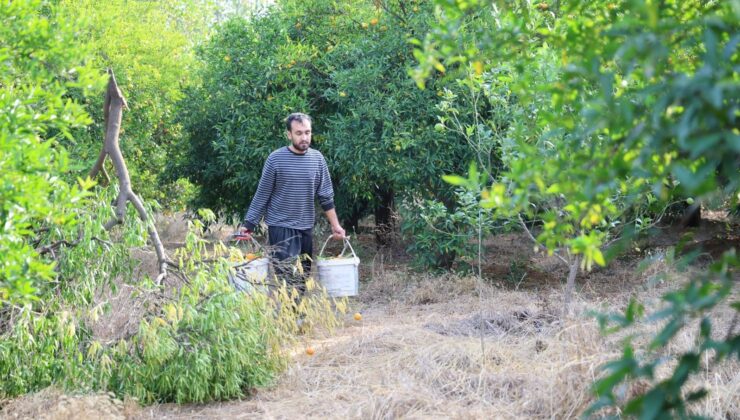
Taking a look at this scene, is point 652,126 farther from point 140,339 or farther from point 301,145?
point 301,145

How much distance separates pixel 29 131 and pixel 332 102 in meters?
6.72

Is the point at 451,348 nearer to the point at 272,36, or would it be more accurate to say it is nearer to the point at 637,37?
the point at 637,37

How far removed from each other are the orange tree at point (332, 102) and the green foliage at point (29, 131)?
15.8 ft

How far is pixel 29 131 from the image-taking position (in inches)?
135

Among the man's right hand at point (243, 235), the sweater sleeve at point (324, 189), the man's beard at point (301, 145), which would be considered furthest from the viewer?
the sweater sleeve at point (324, 189)

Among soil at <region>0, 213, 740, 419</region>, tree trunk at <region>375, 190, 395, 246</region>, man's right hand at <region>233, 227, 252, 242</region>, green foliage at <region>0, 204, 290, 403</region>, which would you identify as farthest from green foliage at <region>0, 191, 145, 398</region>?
tree trunk at <region>375, 190, 395, 246</region>

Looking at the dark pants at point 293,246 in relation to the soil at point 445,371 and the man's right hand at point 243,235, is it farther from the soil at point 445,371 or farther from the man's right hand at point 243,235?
the soil at point 445,371

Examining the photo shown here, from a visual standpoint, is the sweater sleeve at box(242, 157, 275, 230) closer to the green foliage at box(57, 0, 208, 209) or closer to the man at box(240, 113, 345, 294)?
the man at box(240, 113, 345, 294)

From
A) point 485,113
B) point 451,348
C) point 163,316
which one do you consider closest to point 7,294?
point 163,316

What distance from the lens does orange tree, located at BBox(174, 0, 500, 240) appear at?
884 centimetres

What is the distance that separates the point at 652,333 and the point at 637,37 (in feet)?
11.2

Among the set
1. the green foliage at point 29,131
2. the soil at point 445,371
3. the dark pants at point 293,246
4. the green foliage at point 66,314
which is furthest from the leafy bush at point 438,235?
the green foliage at point 29,131

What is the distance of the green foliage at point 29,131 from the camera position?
10.2ft

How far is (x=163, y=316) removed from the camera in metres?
4.89
